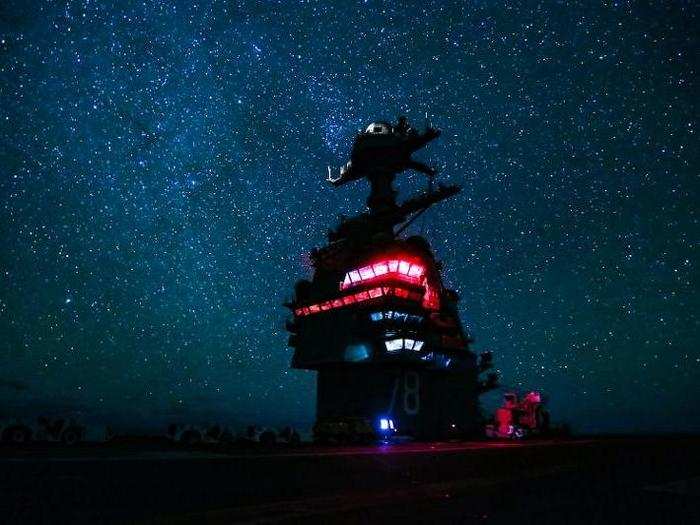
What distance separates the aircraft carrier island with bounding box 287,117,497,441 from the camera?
5616 centimetres

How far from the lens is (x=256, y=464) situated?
52.1ft

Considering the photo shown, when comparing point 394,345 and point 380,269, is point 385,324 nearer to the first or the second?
point 394,345

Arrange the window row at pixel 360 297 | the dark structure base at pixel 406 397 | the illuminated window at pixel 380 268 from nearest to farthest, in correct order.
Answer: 1. the window row at pixel 360 297
2. the illuminated window at pixel 380 268
3. the dark structure base at pixel 406 397

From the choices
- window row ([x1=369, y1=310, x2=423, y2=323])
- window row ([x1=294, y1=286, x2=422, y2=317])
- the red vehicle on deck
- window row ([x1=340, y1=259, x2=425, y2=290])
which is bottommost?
the red vehicle on deck

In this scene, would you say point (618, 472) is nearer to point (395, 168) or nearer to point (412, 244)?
point (412, 244)

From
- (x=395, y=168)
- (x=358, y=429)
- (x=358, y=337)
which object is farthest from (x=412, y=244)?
(x=358, y=429)

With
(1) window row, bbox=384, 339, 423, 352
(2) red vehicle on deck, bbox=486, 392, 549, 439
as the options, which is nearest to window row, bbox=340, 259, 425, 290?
(1) window row, bbox=384, 339, 423, 352

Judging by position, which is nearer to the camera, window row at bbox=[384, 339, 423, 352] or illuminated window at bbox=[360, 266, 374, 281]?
window row at bbox=[384, 339, 423, 352]

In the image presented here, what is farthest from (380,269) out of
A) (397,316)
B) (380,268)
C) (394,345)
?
(394,345)

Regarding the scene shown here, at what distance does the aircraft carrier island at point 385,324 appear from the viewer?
56156mm

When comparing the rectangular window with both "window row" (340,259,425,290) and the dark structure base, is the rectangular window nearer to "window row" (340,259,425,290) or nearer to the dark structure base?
"window row" (340,259,425,290)

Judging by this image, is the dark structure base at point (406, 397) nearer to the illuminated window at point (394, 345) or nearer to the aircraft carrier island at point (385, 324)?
the aircraft carrier island at point (385, 324)

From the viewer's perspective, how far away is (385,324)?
55469 mm

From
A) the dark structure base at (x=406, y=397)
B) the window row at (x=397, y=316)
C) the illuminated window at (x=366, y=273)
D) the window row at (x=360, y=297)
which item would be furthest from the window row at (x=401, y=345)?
the illuminated window at (x=366, y=273)
